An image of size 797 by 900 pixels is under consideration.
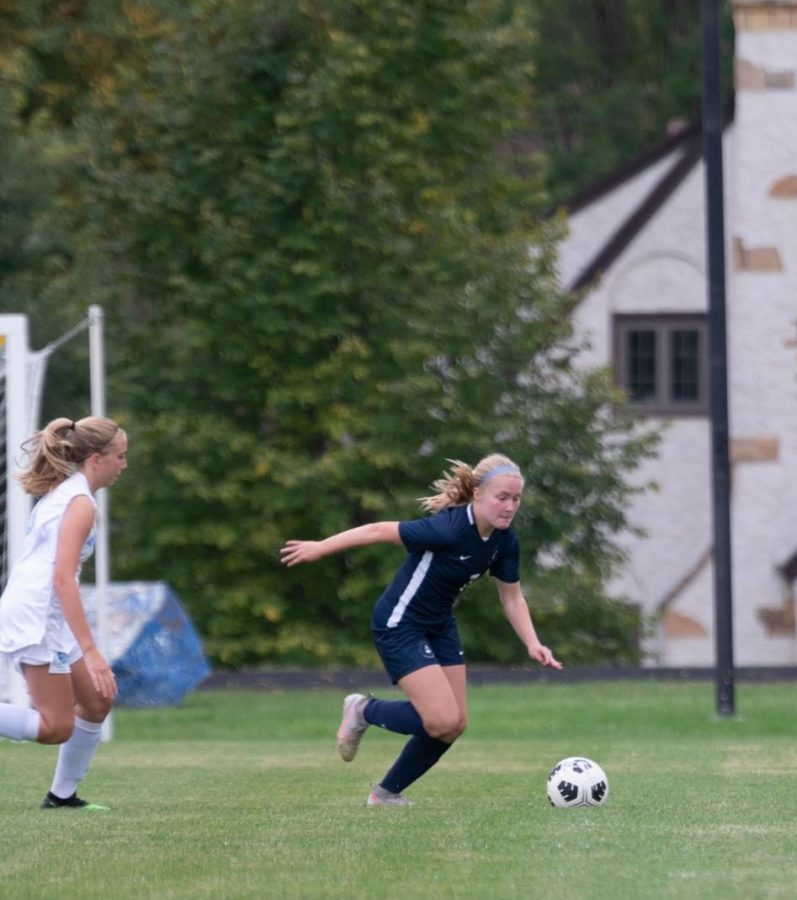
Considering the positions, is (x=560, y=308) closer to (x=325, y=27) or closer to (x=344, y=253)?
(x=344, y=253)

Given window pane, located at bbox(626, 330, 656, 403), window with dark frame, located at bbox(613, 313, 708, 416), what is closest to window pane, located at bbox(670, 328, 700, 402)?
window with dark frame, located at bbox(613, 313, 708, 416)

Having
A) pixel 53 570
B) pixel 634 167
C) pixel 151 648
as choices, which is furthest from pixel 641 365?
pixel 53 570

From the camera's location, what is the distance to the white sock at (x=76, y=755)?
9672 mm

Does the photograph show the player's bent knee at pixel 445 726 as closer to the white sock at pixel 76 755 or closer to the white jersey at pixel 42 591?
the white sock at pixel 76 755

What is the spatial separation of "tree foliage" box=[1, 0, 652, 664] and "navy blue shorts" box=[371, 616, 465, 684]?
47.1ft

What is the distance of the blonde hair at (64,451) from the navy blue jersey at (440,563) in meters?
1.42

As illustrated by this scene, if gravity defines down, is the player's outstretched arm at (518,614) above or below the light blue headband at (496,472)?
below

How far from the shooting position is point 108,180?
2581cm

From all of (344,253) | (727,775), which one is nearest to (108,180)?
(344,253)

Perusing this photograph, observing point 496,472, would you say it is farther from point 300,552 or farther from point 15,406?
point 15,406

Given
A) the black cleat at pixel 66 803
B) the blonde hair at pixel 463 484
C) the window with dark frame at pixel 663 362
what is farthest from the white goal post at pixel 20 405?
the window with dark frame at pixel 663 362

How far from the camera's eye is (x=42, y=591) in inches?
360

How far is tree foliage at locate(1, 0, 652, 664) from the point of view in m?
24.9

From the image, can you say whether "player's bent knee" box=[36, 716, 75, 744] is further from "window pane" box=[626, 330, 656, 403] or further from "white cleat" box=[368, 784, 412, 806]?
"window pane" box=[626, 330, 656, 403]
